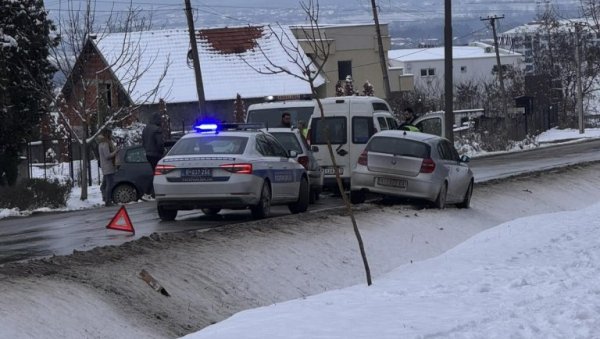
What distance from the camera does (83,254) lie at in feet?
43.8

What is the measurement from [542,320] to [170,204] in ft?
30.5

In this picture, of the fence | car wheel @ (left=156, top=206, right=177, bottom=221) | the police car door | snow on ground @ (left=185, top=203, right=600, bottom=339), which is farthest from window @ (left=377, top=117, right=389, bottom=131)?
the fence

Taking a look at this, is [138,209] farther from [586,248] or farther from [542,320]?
[542,320]

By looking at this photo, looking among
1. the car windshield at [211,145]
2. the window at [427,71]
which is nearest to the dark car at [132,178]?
the car windshield at [211,145]

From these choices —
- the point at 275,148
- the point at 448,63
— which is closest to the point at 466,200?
the point at 275,148

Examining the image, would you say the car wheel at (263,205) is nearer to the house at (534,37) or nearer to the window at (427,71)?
the house at (534,37)

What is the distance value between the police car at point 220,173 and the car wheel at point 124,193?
806 cm

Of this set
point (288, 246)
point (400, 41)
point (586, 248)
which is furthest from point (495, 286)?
point (400, 41)

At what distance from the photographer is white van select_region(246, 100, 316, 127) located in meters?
27.9

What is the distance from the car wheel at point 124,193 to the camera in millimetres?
26692

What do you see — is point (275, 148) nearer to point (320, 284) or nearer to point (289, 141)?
point (289, 141)

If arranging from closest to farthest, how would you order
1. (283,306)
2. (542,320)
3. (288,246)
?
1. (542,320)
2. (283,306)
3. (288,246)

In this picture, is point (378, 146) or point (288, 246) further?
point (378, 146)

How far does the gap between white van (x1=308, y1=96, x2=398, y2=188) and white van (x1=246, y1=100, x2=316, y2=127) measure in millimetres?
2304
